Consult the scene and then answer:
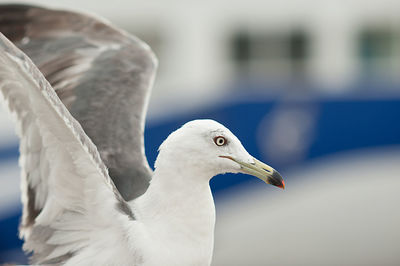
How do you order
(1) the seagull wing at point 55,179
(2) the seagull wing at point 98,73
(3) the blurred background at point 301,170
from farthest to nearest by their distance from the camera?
(3) the blurred background at point 301,170 → (2) the seagull wing at point 98,73 → (1) the seagull wing at point 55,179

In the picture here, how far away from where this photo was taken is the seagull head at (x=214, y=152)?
2.61 m

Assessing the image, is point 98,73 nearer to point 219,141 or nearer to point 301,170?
point 219,141

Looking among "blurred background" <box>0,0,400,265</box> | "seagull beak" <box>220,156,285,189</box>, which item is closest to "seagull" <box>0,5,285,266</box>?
Result: "seagull beak" <box>220,156,285,189</box>

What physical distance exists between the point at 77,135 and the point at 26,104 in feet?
0.84

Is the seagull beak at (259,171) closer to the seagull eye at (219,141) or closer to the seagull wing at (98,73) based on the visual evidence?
the seagull eye at (219,141)

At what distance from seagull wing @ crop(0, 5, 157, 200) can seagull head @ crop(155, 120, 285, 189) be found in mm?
589

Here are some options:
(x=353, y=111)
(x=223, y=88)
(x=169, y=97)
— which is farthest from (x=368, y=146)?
(x=169, y=97)

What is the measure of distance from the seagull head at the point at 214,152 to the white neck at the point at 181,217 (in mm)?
58

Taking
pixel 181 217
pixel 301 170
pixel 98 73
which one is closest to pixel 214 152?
pixel 181 217

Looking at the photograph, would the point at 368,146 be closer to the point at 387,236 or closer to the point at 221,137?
the point at 387,236

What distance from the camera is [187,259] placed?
266 cm

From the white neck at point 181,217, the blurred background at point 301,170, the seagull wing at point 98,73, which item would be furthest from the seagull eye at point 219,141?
the blurred background at point 301,170

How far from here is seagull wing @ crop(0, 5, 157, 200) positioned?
3.33 meters

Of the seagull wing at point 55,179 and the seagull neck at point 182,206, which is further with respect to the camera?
the seagull neck at point 182,206
